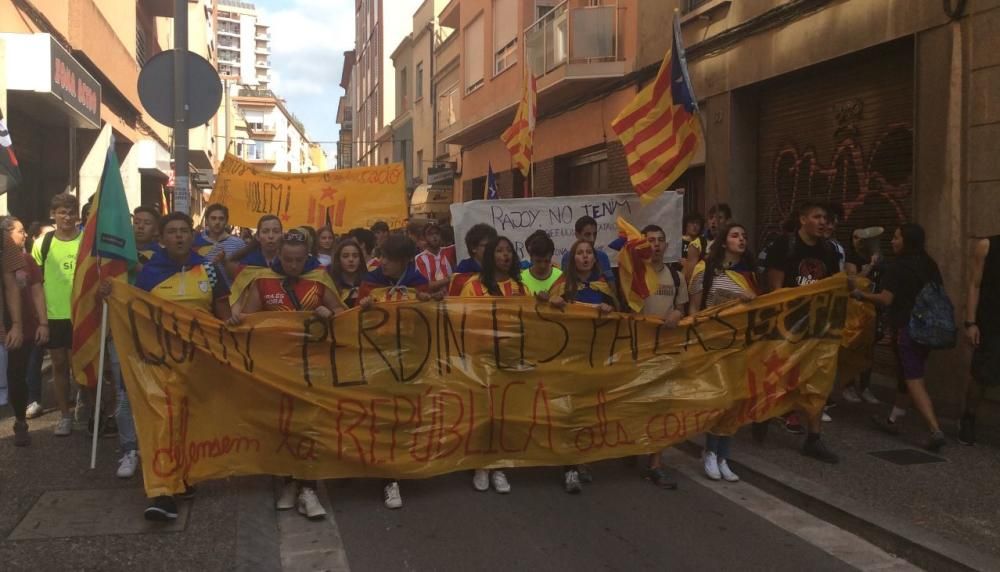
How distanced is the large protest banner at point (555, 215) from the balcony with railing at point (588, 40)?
5.98 metres

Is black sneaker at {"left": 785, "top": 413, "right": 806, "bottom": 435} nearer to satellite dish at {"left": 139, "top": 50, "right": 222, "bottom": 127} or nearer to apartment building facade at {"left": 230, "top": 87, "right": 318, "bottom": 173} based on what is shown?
satellite dish at {"left": 139, "top": 50, "right": 222, "bottom": 127}

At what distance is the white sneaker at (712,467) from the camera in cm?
595

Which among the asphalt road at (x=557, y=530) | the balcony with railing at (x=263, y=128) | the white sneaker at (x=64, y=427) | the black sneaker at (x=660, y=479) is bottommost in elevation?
the asphalt road at (x=557, y=530)

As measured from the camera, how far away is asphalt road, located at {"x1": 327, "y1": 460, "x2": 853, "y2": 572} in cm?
443

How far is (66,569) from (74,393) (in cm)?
475

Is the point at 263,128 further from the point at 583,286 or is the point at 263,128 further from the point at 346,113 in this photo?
the point at 583,286

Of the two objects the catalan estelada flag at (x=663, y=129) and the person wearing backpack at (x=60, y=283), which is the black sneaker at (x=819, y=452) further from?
the person wearing backpack at (x=60, y=283)

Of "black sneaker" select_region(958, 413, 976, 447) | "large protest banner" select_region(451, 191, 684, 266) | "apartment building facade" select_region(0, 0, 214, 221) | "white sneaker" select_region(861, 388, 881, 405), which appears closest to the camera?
"black sneaker" select_region(958, 413, 976, 447)

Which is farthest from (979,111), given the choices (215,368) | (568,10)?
(568,10)

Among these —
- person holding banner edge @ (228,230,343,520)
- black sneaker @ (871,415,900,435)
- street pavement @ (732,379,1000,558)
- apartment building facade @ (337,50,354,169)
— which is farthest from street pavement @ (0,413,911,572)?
apartment building facade @ (337,50,354,169)

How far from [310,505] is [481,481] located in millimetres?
1119

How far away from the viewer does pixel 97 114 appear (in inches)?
599

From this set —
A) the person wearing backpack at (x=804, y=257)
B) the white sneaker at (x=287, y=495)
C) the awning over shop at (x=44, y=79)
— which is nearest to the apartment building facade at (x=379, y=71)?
the awning over shop at (x=44, y=79)

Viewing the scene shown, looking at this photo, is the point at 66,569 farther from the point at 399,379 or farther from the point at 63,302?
the point at 63,302
